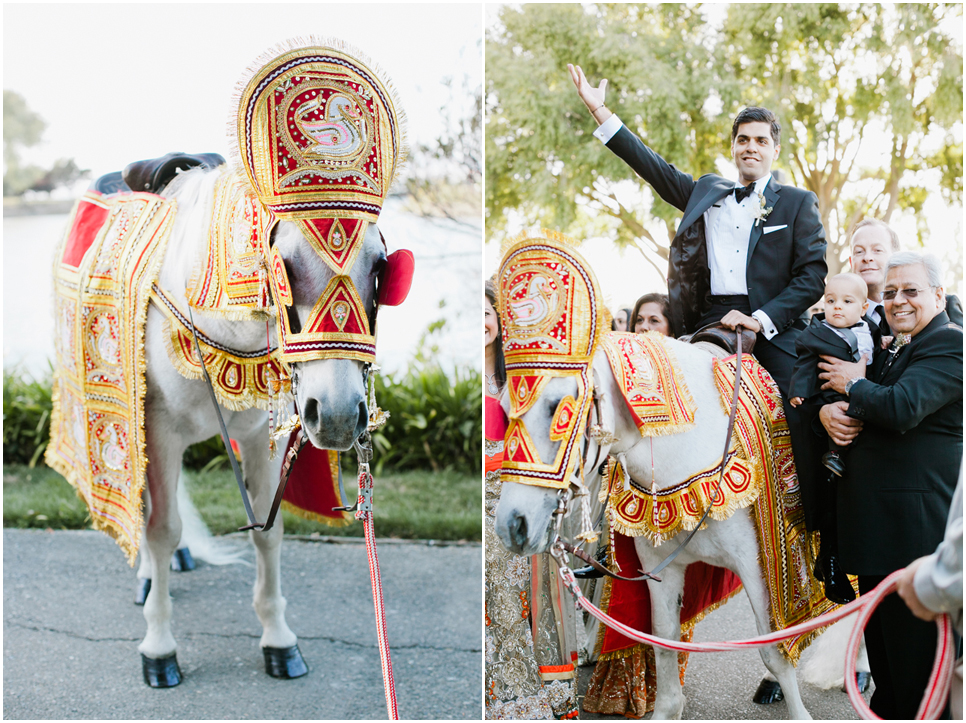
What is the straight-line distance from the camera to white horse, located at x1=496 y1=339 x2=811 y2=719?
2131 millimetres

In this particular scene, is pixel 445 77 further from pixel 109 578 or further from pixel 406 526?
pixel 109 578

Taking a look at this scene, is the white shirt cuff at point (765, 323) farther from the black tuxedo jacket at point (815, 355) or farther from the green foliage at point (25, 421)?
the green foliage at point (25, 421)

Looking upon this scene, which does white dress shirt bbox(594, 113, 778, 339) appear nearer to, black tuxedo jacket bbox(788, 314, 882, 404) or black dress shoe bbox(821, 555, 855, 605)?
black tuxedo jacket bbox(788, 314, 882, 404)

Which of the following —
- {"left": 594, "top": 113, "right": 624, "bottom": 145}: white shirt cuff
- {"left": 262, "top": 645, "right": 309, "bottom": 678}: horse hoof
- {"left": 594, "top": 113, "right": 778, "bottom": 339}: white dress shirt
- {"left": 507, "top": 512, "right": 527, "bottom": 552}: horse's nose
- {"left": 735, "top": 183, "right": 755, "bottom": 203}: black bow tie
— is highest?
{"left": 594, "top": 113, "right": 624, "bottom": 145}: white shirt cuff

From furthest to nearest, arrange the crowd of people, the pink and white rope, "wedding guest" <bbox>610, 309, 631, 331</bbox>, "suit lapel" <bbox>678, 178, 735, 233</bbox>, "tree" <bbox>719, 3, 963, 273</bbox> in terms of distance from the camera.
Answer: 1. "tree" <bbox>719, 3, 963, 273</bbox>
2. "wedding guest" <bbox>610, 309, 631, 331</bbox>
3. "suit lapel" <bbox>678, 178, 735, 233</bbox>
4. the crowd of people
5. the pink and white rope

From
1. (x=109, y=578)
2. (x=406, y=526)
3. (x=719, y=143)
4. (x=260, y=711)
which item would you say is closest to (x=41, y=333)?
(x=109, y=578)

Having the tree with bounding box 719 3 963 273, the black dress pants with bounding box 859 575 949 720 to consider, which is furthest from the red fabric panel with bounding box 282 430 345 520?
the tree with bounding box 719 3 963 273

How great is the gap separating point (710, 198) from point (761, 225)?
0.20 meters

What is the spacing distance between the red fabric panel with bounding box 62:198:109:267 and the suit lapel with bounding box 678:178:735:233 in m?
2.44

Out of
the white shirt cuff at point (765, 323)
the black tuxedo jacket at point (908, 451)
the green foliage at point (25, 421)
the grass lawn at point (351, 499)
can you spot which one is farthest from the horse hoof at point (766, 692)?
the green foliage at point (25, 421)

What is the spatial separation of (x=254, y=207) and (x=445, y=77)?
3651 mm

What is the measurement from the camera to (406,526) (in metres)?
5.07

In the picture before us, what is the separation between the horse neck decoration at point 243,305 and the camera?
2070 mm

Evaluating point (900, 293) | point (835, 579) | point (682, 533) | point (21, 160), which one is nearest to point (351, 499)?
point (682, 533)
